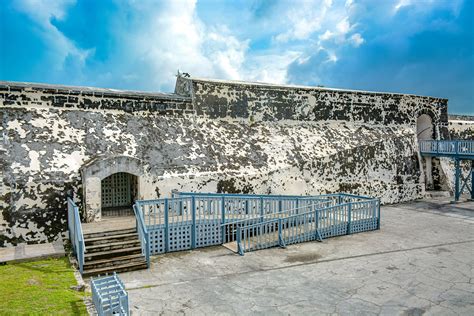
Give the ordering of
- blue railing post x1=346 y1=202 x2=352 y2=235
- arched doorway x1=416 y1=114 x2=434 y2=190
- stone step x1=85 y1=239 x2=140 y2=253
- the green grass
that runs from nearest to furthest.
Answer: the green grass < stone step x1=85 y1=239 x2=140 y2=253 < blue railing post x1=346 y1=202 x2=352 y2=235 < arched doorway x1=416 y1=114 x2=434 y2=190

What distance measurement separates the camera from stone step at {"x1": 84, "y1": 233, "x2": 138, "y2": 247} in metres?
11.1

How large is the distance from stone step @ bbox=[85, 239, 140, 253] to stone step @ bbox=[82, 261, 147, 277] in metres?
0.78

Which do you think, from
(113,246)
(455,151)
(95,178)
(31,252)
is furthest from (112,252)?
(455,151)

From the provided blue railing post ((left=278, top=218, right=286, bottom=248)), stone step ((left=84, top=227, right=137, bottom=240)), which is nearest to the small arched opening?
Answer: blue railing post ((left=278, top=218, right=286, bottom=248))

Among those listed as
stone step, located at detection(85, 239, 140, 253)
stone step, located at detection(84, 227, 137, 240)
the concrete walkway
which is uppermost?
stone step, located at detection(84, 227, 137, 240)

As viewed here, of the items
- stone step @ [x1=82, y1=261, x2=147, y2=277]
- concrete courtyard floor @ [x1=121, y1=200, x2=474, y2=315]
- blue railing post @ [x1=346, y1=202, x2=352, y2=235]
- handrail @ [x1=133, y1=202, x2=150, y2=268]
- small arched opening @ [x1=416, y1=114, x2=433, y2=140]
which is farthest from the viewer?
small arched opening @ [x1=416, y1=114, x2=433, y2=140]

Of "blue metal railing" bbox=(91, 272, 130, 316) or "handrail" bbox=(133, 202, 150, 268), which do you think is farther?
"handrail" bbox=(133, 202, 150, 268)

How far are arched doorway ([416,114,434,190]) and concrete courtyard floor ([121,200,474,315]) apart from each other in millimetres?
11551

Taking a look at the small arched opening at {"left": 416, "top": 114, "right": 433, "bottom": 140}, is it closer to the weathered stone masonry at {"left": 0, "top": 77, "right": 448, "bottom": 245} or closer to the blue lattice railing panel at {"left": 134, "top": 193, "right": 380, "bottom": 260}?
the weathered stone masonry at {"left": 0, "top": 77, "right": 448, "bottom": 245}

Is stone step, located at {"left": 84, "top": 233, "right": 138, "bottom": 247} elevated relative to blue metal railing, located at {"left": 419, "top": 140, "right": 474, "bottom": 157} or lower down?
lower down

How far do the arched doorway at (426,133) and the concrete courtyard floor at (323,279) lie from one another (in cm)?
1155

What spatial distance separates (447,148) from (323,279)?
17425 mm

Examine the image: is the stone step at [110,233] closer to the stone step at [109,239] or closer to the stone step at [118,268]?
the stone step at [109,239]

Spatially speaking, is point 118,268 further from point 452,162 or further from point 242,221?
point 452,162
